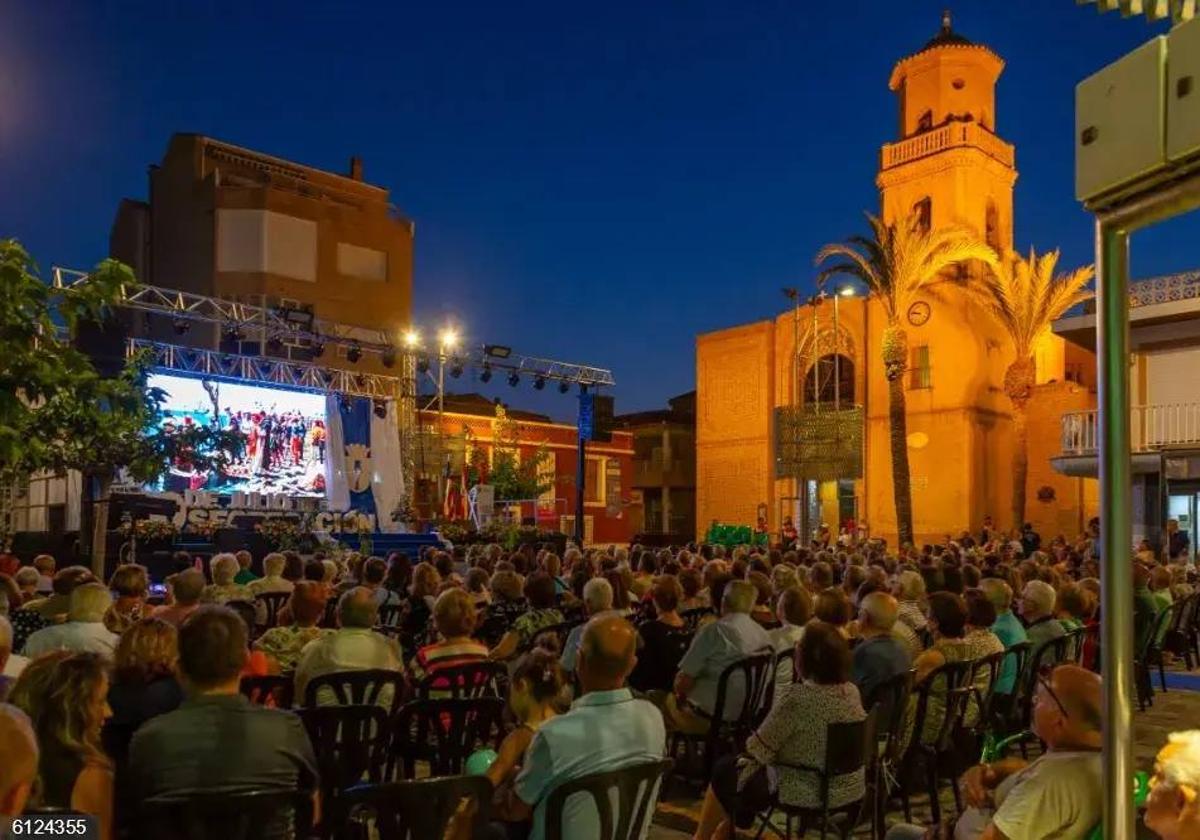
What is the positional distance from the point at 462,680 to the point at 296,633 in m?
1.08

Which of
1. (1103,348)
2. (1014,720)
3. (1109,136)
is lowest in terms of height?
(1014,720)

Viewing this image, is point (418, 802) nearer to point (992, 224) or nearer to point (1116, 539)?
point (1116, 539)

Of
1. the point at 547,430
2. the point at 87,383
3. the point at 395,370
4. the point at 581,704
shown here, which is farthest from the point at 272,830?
the point at 547,430

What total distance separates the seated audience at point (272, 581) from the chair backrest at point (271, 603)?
58 mm

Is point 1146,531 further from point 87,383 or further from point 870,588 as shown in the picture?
point 87,383

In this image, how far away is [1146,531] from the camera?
19.2m

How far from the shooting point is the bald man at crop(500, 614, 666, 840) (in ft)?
10.8

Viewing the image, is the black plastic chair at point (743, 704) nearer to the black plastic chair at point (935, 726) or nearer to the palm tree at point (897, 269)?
the black plastic chair at point (935, 726)

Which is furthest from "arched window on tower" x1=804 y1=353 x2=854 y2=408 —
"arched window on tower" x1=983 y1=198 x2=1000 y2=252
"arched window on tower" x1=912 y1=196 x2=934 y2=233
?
"arched window on tower" x1=983 y1=198 x2=1000 y2=252

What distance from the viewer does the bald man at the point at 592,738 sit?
3293 mm

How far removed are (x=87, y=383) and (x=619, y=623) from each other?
14.2ft

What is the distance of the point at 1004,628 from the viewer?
658cm

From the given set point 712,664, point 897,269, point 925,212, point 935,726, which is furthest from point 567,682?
point 925,212

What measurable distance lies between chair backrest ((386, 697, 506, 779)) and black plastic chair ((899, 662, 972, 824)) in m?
2.15
